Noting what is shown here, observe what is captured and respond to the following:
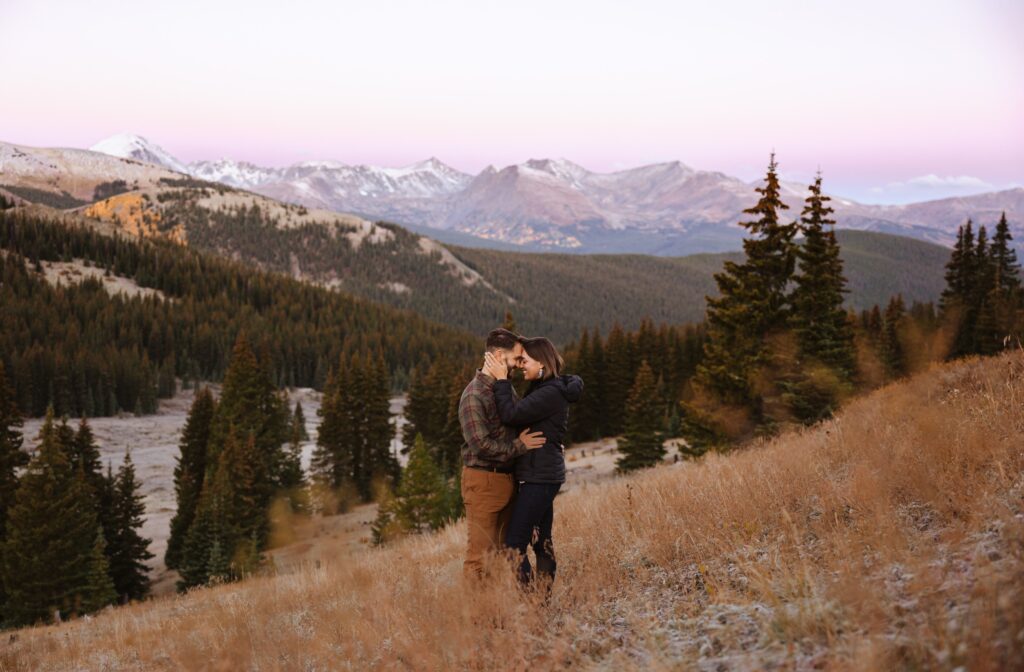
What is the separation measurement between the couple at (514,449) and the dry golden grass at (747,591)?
43cm

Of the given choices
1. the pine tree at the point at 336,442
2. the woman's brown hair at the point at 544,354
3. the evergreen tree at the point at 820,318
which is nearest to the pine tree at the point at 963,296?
the evergreen tree at the point at 820,318

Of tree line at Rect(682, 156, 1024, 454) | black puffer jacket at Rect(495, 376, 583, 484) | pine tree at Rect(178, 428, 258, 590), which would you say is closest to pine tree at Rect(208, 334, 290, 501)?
pine tree at Rect(178, 428, 258, 590)

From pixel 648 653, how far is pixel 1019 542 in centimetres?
229

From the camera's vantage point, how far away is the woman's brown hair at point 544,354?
17.2ft

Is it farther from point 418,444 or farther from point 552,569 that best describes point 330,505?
point 552,569

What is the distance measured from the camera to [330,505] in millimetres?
42531

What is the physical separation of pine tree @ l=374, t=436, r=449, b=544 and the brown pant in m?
19.8

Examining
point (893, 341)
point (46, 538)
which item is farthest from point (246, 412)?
point (893, 341)

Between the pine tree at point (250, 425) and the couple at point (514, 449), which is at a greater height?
the couple at point (514, 449)

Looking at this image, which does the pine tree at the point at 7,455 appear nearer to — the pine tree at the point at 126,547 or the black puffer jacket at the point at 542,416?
the pine tree at the point at 126,547

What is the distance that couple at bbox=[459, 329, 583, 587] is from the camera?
200 inches

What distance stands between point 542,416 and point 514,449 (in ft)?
1.21

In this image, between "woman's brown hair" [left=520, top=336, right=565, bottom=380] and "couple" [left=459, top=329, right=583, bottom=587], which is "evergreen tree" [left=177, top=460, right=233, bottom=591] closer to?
"couple" [left=459, top=329, right=583, bottom=587]

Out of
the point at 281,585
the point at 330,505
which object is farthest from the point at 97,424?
the point at 281,585
